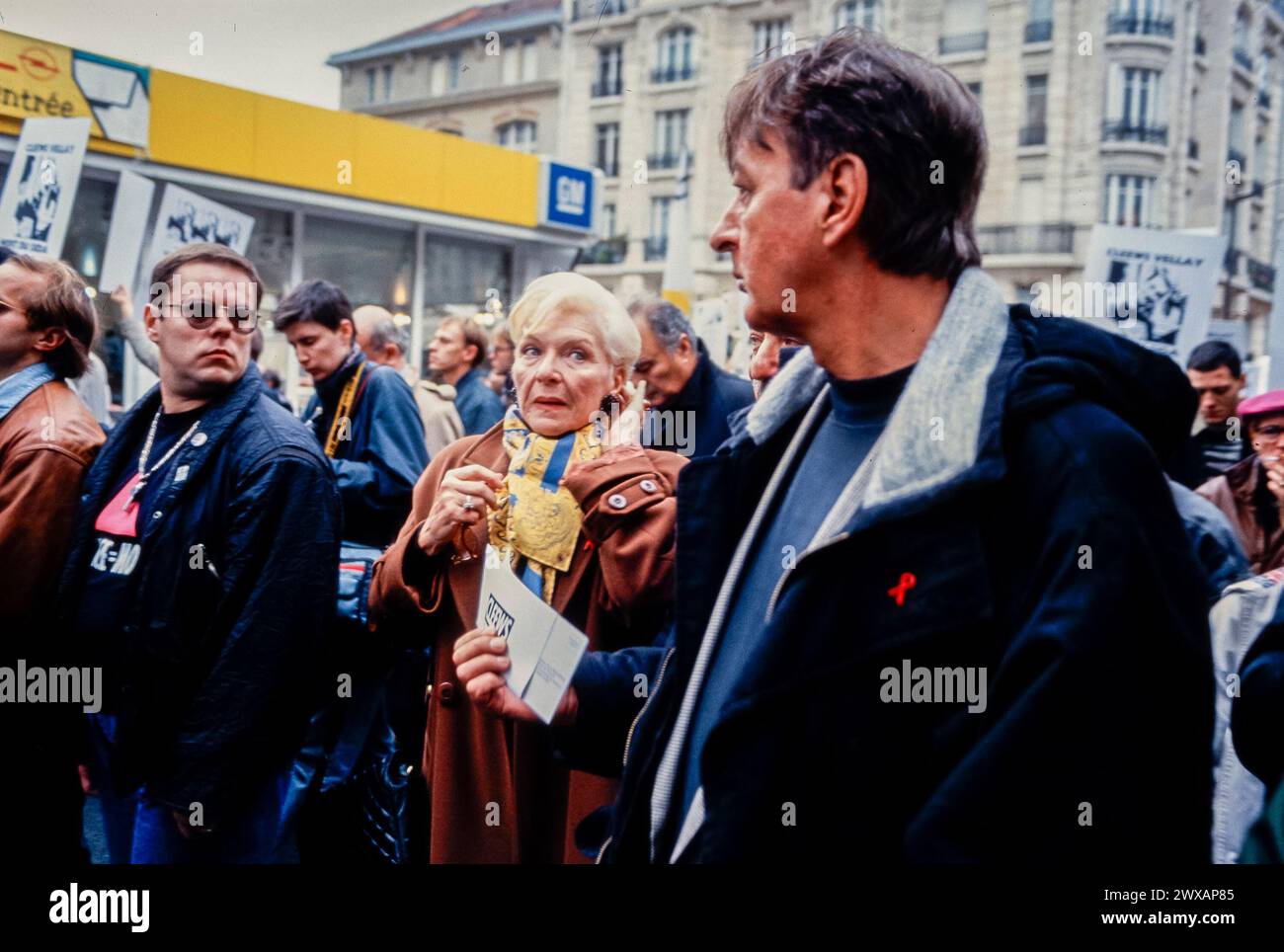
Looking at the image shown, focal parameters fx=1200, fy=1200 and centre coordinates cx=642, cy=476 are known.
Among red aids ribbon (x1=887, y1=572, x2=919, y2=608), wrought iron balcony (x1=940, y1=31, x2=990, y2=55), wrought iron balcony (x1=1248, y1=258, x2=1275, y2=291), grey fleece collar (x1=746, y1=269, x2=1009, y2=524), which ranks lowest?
red aids ribbon (x1=887, y1=572, x2=919, y2=608)

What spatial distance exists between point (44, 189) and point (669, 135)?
1424 inches

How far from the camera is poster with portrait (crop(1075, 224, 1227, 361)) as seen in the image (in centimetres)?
696

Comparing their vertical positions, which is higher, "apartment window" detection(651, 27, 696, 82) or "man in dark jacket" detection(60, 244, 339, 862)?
"apartment window" detection(651, 27, 696, 82)

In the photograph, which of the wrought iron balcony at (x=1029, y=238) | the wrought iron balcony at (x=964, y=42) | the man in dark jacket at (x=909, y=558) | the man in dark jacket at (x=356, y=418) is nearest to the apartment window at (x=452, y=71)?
the wrought iron balcony at (x=964, y=42)

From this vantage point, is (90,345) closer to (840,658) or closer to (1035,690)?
(840,658)

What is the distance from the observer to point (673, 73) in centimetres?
3928

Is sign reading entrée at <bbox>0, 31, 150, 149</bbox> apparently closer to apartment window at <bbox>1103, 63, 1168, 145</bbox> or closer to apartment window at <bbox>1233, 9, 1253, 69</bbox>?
apartment window at <bbox>1103, 63, 1168, 145</bbox>

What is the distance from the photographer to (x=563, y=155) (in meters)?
40.1

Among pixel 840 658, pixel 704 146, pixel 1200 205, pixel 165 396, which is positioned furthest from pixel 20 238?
pixel 1200 205

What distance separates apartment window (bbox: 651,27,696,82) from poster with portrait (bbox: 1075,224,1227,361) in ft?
111

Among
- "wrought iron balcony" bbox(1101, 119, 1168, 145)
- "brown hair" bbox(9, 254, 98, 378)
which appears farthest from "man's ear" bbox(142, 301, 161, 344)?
"wrought iron balcony" bbox(1101, 119, 1168, 145)

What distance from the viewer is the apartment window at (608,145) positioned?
1576 inches

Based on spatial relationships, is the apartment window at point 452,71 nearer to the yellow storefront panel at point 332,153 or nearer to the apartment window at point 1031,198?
the apartment window at point 1031,198
